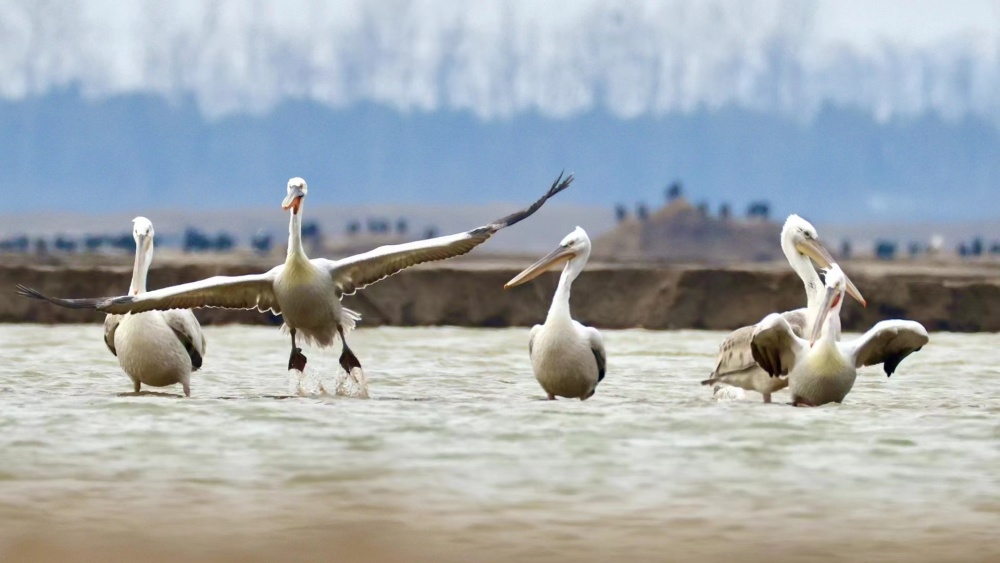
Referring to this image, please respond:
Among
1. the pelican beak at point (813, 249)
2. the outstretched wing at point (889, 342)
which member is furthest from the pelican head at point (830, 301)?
the pelican beak at point (813, 249)

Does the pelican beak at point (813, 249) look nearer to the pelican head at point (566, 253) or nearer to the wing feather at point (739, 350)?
the wing feather at point (739, 350)

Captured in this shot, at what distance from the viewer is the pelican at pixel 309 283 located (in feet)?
35.2

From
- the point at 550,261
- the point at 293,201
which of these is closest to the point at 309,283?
the point at 293,201

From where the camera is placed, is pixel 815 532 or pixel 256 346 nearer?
pixel 815 532

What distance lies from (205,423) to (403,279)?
1121 cm

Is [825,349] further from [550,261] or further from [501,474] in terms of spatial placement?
[501,474]

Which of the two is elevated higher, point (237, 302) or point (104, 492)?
point (237, 302)

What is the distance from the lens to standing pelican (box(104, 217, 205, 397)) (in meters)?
10.7

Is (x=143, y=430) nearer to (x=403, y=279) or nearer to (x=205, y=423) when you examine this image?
(x=205, y=423)

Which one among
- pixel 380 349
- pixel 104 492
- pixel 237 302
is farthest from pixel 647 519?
pixel 380 349

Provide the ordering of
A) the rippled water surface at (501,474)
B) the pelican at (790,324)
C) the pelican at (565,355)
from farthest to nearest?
the pelican at (790,324)
the pelican at (565,355)
the rippled water surface at (501,474)

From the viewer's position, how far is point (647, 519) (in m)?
6.71

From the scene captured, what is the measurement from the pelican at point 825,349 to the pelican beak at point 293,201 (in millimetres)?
2929

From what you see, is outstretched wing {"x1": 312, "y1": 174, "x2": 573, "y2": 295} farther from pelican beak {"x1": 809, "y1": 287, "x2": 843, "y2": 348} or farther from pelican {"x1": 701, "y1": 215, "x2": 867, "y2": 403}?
pelican beak {"x1": 809, "y1": 287, "x2": 843, "y2": 348}
